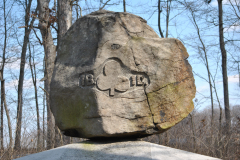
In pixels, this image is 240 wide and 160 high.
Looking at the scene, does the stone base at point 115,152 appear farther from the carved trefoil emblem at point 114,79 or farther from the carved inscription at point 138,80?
the carved inscription at point 138,80

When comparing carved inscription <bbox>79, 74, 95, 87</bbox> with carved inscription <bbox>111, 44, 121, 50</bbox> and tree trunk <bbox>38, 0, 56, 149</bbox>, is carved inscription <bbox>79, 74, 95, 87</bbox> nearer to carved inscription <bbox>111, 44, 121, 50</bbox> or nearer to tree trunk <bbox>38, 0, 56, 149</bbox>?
carved inscription <bbox>111, 44, 121, 50</bbox>

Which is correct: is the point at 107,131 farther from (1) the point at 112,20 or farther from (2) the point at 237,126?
(2) the point at 237,126

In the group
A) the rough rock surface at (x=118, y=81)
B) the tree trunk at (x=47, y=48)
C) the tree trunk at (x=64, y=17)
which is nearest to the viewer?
the rough rock surface at (x=118, y=81)

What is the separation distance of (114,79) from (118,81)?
63 millimetres

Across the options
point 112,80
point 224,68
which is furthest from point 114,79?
point 224,68

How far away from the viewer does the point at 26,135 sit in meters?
5.54

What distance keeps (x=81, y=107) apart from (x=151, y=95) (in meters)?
1.01

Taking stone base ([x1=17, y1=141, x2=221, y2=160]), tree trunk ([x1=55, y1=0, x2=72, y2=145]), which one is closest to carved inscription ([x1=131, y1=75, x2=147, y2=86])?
stone base ([x1=17, y1=141, x2=221, y2=160])

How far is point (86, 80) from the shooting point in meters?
3.39

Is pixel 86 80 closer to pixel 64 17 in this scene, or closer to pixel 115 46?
pixel 115 46

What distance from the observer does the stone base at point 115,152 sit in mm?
3104

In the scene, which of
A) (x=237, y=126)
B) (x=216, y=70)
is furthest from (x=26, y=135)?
(x=216, y=70)

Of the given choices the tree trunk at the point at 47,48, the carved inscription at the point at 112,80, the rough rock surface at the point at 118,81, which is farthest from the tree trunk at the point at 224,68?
the tree trunk at the point at 47,48

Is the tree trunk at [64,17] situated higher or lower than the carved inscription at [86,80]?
higher
